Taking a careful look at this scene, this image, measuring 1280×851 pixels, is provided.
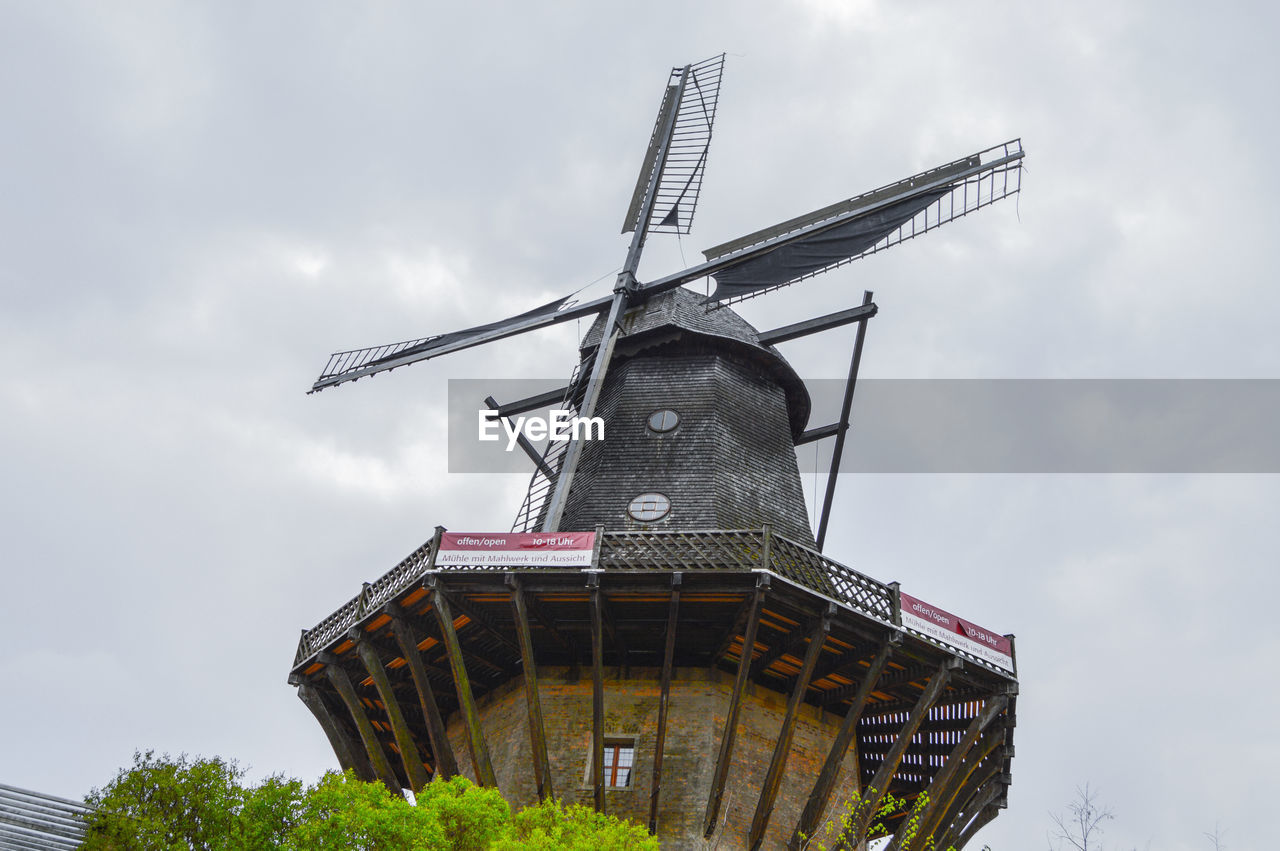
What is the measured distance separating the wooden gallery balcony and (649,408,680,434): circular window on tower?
15.9 ft

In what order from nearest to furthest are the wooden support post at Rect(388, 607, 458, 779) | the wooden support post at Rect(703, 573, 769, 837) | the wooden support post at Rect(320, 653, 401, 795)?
1. the wooden support post at Rect(703, 573, 769, 837)
2. the wooden support post at Rect(388, 607, 458, 779)
3. the wooden support post at Rect(320, 653, 401, 795)

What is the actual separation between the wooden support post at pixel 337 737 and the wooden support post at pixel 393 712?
235 cm

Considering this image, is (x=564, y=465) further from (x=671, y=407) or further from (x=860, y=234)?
(x=860, y=234)

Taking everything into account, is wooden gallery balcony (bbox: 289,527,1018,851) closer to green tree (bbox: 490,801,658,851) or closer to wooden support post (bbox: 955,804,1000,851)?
wooden support post (bbox: 955,804,1000,851)

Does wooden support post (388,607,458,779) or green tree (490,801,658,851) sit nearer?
green tree (490,801,658,851)

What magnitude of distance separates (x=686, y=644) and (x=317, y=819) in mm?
7237

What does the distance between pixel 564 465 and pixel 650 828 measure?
680 centimetres

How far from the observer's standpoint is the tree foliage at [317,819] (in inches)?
646

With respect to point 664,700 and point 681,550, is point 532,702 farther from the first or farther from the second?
point 681,550

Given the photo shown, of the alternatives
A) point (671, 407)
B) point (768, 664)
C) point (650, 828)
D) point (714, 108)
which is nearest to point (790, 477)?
point (671, 407)


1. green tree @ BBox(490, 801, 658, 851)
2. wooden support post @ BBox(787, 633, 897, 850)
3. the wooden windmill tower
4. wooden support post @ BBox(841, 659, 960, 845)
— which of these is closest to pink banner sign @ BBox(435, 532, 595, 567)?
the wooden windmill tower

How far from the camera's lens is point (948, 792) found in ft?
70.6

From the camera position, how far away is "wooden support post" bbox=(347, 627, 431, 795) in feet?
67.9

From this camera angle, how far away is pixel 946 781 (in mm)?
21016
